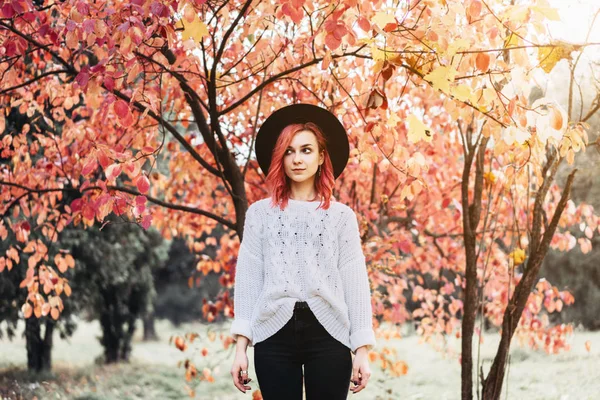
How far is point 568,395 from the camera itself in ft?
32.5

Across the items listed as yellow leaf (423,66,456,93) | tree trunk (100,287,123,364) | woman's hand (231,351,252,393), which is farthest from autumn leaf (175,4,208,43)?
tree trunk (100,287,123,364)

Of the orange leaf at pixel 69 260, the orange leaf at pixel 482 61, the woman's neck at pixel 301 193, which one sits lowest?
the orange leaf at pixel 69 260

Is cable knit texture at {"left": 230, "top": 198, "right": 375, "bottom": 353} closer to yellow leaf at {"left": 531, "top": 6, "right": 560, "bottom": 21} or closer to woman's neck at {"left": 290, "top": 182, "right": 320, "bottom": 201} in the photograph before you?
woman's neck at {"left": 290, "top": 182, "right": 320, "bottom": 201}

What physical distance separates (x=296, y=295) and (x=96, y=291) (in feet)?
30.1

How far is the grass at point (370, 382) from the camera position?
1048cm

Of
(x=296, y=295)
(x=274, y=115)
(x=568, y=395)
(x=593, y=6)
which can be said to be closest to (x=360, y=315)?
(x=296, y=295)

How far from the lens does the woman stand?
2.42m

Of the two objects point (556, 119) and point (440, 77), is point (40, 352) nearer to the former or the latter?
point (440, 77)

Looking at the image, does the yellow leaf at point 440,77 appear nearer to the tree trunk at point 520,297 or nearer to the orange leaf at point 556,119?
the orange leaf at point 556,119

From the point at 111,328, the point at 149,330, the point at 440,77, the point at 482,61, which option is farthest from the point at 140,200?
the point at 149,330

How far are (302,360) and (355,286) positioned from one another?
1.07ft

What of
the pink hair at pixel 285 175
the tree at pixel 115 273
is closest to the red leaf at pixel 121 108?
the pink hair at pixel 285 175

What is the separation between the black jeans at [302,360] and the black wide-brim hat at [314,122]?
0.66m

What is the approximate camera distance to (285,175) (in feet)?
8.75
